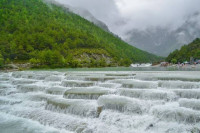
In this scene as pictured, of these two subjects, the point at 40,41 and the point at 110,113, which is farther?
the point at 40,41

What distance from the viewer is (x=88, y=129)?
30.4 feet

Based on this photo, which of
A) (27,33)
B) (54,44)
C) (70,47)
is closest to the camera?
(27,33)

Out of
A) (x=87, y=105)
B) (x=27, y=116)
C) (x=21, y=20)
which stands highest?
(x=21, y=20)

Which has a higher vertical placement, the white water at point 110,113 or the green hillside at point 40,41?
the green hillside at point 40,41

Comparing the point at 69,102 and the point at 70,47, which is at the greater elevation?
the point at 70,47

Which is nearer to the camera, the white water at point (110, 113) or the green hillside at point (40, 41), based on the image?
the white water at point (110, 113)

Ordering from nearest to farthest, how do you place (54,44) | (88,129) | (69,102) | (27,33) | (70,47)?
(88,129)
(69,102)
(27,33)
(54,44)
(70,47)

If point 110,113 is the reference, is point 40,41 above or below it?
above

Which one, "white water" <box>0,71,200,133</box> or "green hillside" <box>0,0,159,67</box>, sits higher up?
"green hillside" <box>0,0,159,67</box>

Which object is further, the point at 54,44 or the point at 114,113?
the point at 54,44

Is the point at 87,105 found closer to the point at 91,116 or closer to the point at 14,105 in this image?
the point at 91,116

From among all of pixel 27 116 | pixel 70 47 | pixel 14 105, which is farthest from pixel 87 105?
pixel 70 47

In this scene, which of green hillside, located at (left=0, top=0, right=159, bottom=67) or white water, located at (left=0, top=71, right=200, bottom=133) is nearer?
white water, located at (left=0, top=71, right=200, bottom=133)

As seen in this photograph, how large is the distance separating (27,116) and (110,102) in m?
6.29
